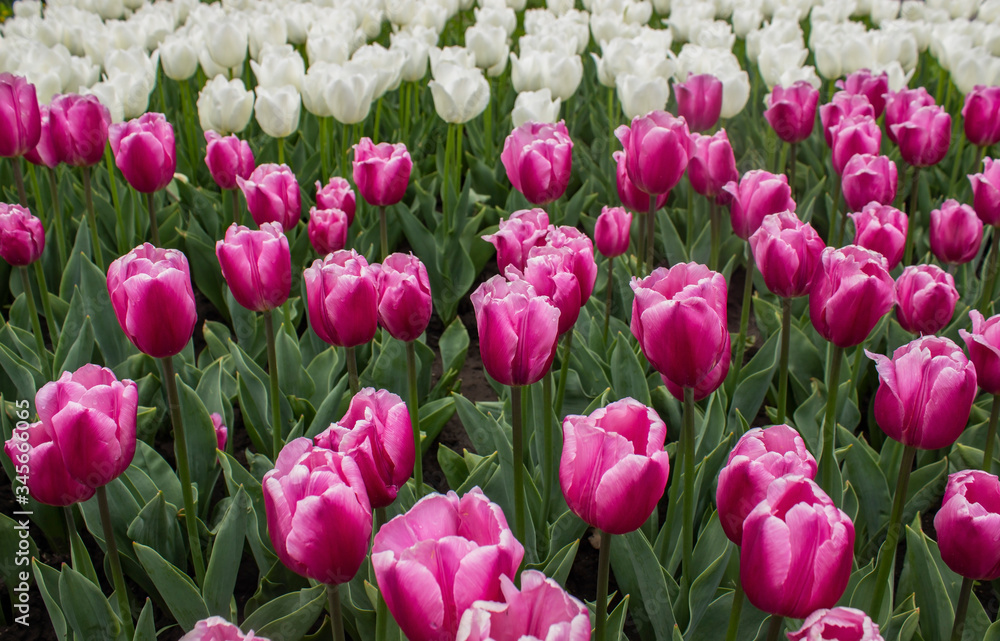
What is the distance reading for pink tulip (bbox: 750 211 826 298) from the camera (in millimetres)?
1620

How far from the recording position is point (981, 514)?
43.5 inches

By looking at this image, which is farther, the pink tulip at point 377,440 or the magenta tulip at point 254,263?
the magenta tulip at point 254,263

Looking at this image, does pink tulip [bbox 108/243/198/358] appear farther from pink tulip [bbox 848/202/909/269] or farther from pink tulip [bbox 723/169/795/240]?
pink tulip [bbox 848/202/909/269]

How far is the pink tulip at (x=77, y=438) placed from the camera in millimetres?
1162

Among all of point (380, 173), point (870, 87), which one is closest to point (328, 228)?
point (380, 173)

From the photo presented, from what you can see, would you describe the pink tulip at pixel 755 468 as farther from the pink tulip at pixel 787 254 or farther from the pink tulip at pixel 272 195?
the pink tulip at pixel 272 195

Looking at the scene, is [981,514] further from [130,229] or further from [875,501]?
[130,229]

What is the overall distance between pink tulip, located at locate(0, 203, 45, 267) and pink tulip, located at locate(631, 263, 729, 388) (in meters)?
1.60

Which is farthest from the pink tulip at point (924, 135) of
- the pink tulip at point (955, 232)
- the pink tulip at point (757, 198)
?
the pink tulip at point (757, 198)

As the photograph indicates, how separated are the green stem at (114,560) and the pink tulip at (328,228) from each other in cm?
96

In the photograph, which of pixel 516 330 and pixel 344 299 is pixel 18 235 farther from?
pixel 516 330

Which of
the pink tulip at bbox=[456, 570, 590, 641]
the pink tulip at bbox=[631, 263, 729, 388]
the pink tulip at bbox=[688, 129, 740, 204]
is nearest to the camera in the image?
the pink tulip at bbox=[456, 570, 590, 641]

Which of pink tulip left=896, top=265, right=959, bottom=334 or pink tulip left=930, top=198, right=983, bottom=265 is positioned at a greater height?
pink tulip left=896, top=265, right=959, bottom=334

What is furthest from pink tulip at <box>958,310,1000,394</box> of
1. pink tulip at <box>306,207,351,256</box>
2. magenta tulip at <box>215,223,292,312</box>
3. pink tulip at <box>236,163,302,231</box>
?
pink tulip at <box>236,163,302,231</box>
